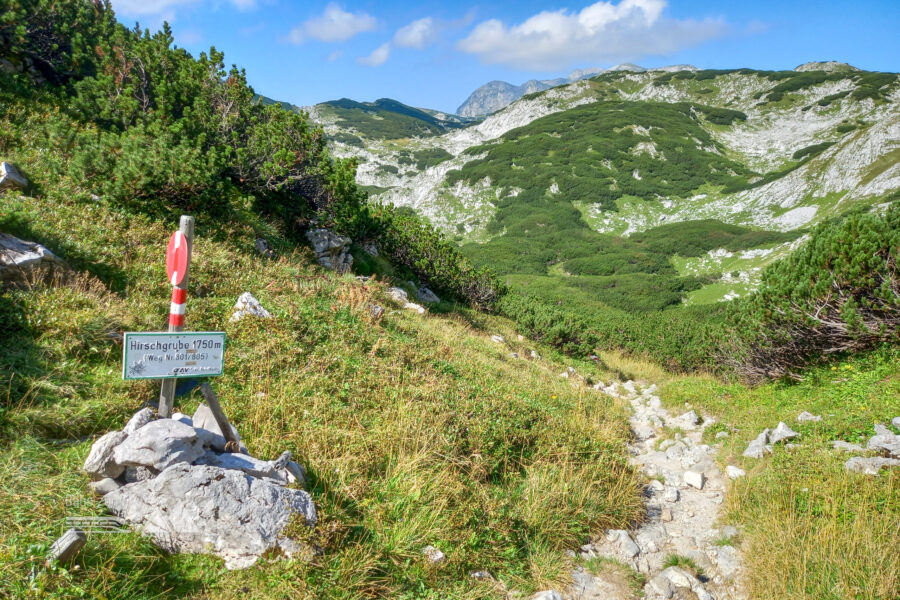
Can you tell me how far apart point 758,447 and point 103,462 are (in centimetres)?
869

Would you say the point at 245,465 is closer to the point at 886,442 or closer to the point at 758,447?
the point at 758,447

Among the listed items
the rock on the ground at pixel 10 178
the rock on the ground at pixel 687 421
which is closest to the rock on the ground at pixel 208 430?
the rock on the ground at pixel 10 178

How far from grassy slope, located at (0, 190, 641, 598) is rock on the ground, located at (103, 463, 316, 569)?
4.7 inches

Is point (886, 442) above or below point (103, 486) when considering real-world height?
above

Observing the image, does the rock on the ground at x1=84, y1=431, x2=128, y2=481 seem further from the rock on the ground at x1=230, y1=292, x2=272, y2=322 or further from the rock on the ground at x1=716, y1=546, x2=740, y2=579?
the rock on the ground at x1=716, y1=546, x2=740, y2=579

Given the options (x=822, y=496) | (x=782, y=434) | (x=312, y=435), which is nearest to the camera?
(x=312, y=435)

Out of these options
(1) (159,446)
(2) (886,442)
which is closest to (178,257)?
(1) (159,446)

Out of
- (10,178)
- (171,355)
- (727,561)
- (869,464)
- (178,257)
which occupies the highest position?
(10,178)

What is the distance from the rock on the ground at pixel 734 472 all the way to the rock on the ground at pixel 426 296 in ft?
40.3

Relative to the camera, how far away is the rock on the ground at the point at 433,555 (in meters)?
4.20

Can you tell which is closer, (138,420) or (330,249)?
(138,420)

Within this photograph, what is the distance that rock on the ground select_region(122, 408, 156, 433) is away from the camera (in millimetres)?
3961

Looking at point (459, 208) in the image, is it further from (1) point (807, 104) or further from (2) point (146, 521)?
(2) point (146, 521)

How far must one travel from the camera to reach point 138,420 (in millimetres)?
4062
